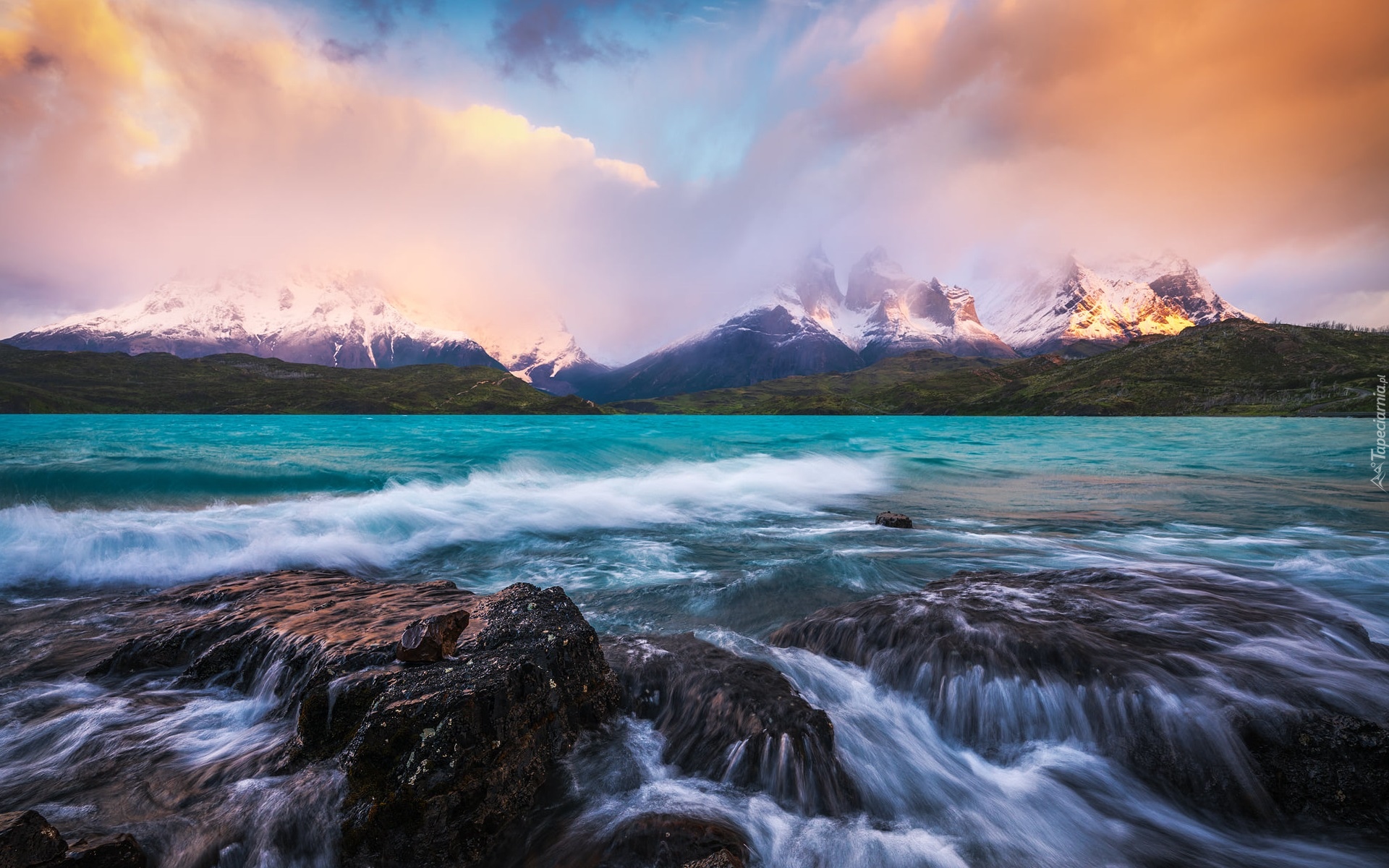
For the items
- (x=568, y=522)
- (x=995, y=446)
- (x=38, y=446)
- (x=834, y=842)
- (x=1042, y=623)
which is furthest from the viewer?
(x=995, y=446)

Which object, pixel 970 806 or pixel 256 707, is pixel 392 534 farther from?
pixel 970 806

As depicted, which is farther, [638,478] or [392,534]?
A: [638,478]

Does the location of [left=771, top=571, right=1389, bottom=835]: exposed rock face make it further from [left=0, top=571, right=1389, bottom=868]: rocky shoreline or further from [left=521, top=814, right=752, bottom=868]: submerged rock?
[left=521, top=814, right=752, bottom=868]: submerged rock

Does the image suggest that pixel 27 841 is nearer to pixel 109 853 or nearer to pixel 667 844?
pixel 109 853

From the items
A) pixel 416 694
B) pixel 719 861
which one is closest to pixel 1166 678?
pixel 719 861

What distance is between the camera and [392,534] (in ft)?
58.2

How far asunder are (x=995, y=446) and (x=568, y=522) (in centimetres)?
5626

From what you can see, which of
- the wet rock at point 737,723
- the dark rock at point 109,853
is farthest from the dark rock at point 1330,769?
the dark rock at point 109,853

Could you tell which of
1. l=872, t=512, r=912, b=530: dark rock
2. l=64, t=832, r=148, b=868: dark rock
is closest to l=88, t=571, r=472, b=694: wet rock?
l=64, t=832, r=148, b=868: dark rock

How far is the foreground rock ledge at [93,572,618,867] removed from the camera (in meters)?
4.91

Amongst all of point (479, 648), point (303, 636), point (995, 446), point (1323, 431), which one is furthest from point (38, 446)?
point (1323, 431)

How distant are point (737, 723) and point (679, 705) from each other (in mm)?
933

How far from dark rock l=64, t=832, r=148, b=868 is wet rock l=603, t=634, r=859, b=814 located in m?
4.62

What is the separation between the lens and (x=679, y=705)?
24.0 feet
